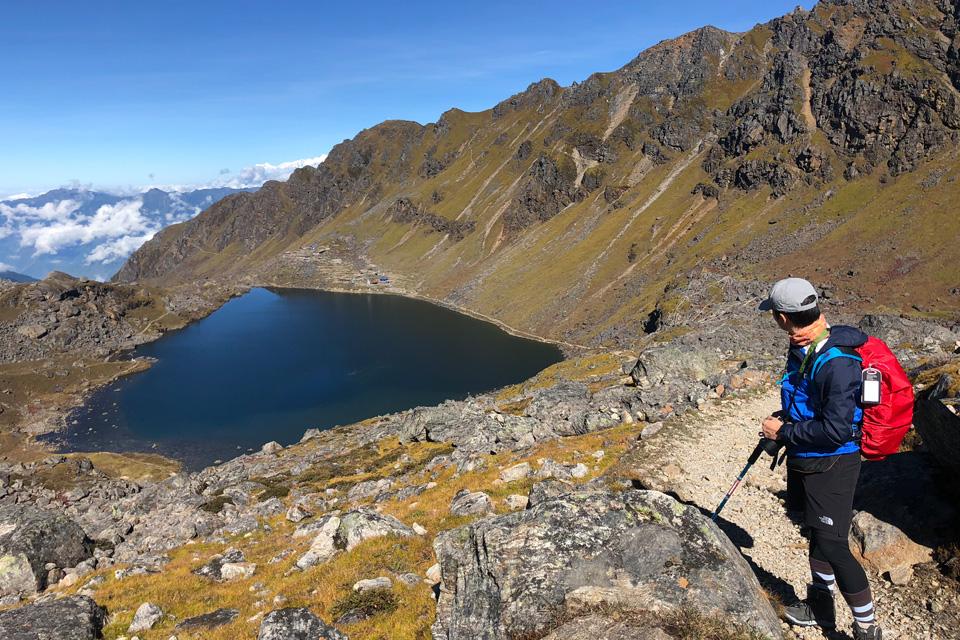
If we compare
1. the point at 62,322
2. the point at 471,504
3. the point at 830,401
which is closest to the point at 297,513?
the point at 471,504

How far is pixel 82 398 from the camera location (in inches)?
4712

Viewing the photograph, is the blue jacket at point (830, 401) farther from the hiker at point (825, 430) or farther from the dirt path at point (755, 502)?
the dirt path at point (755, 502)

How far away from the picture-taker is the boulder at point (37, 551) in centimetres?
1883

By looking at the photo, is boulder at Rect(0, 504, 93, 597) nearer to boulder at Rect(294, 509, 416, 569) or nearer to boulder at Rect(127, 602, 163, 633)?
boulder at Rect(127, 602, 163, 633)

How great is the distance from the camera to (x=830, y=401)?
23.5ft

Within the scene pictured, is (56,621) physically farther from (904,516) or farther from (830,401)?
(904,516)

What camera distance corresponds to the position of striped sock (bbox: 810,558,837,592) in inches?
322

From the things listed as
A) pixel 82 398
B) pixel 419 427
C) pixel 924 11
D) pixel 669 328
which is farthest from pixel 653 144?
pixel 82 398

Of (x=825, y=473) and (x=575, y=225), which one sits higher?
(x=575, y=225)

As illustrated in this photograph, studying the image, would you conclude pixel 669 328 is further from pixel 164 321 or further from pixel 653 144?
pixel 164 321

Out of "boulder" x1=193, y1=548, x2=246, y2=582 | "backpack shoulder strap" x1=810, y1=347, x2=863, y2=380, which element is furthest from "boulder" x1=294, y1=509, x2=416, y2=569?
"backpack shoulder strap" x1=810, y1=347, x2=863, y2=380

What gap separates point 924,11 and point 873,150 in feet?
158

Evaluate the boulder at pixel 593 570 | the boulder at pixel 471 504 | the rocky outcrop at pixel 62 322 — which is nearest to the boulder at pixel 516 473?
the boulder at pixel 471 504

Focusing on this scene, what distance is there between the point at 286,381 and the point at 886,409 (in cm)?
12494
